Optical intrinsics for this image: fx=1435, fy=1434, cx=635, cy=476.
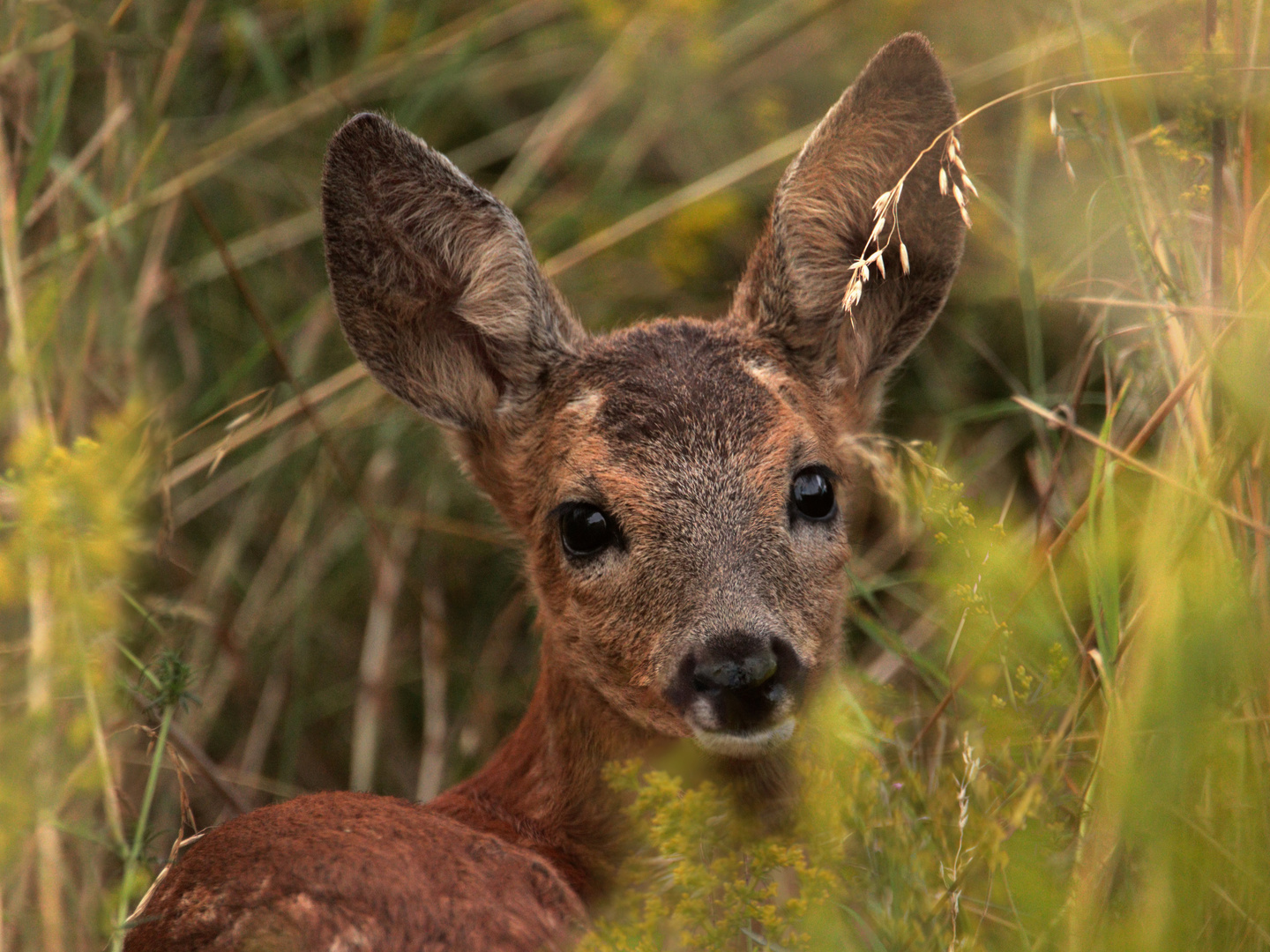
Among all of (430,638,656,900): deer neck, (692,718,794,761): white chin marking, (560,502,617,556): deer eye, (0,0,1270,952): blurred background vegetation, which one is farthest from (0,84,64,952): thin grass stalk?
(692,718,794,761): white chin marking

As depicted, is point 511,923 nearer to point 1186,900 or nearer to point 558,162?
point 1186,900

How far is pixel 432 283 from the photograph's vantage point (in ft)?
13.6

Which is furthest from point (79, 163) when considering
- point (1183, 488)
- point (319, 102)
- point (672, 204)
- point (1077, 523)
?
point (1183, 488)

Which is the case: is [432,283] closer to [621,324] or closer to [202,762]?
[202,762]

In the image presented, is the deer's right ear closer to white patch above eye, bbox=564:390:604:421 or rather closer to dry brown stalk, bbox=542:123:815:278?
white patch above eye, bbox=564:390:604:421

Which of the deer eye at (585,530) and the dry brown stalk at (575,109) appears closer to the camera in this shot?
the deer eye at (585,530)

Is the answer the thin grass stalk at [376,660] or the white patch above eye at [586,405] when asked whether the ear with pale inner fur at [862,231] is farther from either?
the thin grass stalk at [376,660]

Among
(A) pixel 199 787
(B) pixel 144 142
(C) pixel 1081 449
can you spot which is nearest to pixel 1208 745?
(C) pixel 1081 449

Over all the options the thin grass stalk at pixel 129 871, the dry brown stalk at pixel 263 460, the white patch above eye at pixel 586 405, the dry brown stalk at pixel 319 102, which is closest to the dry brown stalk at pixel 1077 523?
the white patch above eye at pixel 586 405

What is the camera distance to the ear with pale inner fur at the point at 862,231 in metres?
3.97

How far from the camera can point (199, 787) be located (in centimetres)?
489

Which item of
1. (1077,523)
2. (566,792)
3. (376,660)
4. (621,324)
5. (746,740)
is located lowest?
(376,660)

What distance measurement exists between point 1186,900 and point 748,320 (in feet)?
7.63

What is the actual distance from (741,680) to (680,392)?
88cm
